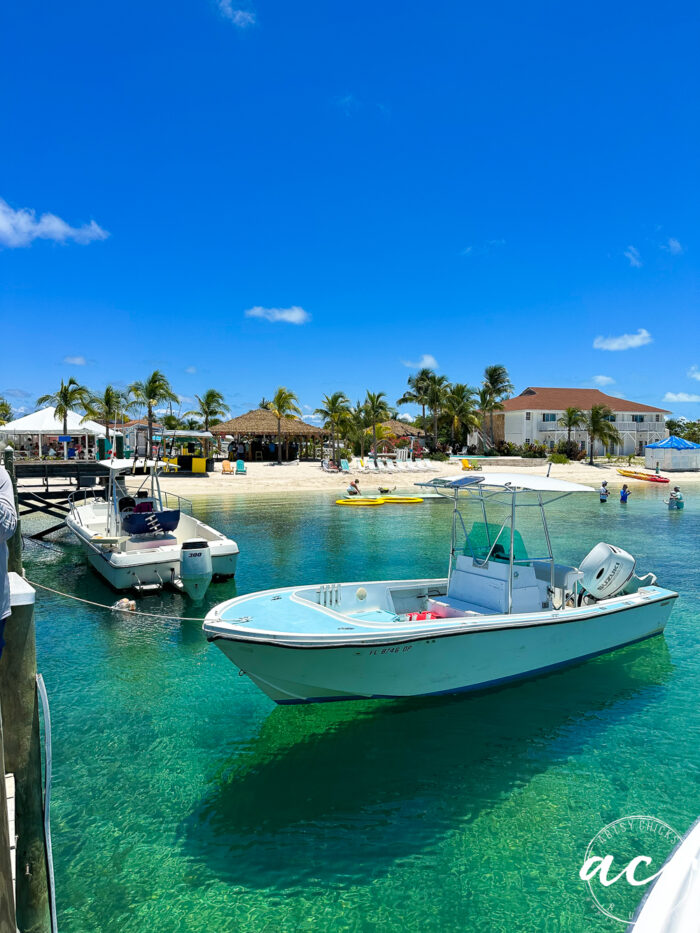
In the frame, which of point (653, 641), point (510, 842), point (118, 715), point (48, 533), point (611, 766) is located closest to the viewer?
→ point (510, 842)

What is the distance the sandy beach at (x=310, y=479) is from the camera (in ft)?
142

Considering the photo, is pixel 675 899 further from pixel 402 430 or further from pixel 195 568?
pixel 402 430

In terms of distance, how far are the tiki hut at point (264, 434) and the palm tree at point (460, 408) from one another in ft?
59.7

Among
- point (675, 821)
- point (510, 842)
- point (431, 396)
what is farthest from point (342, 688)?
point (431, 396)

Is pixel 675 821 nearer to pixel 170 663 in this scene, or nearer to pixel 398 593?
pixel 398 593

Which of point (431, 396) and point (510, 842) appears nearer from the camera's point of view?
point (510, 842)

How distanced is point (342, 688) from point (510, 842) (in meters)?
2.61

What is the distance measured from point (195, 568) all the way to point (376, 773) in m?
8.22

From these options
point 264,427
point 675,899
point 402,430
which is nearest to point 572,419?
point 402,430

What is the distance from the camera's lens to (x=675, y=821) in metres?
6.57

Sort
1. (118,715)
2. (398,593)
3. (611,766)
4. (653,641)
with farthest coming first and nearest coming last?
(653,641)
(398,593)
(118,715)
(611,766)

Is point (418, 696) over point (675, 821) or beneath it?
over

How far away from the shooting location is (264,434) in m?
59.9

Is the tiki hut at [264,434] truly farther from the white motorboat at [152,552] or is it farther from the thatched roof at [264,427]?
the white motorboat at [152,552]
